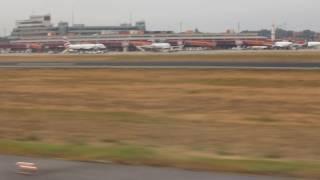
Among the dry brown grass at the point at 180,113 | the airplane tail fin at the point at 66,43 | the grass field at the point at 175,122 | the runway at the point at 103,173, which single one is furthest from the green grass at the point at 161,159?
the airplane tail fin at the point at 66,43

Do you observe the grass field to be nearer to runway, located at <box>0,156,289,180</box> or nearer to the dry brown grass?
the dry brown grass

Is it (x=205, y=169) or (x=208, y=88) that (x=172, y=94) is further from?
(x=205, y=169)

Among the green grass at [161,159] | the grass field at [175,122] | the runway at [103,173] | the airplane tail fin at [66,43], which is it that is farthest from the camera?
the airplane tail fin at [66,43]

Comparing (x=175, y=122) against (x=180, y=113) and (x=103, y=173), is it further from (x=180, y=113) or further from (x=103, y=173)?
(x=103, y=173)

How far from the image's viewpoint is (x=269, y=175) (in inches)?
297

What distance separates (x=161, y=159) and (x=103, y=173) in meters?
1.43

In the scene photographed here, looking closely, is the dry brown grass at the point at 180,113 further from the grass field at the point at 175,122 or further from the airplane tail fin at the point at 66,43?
the airplane tail fin at the point at 66,43

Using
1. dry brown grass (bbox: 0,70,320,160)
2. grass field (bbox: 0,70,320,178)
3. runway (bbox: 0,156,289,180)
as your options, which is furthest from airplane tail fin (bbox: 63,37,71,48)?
runway (bbox: 0,156,289,180)

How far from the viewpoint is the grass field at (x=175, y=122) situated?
30.9 ft

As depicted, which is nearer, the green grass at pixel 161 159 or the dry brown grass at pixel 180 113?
the green grass at pixel 161 159

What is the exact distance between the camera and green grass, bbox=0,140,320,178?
791cm

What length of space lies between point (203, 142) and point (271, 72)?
2748cm

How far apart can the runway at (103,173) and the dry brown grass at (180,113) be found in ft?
7.13

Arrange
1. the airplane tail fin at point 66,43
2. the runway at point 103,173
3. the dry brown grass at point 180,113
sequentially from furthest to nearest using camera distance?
the airplane tail fin at point 66,43
the dry brown grass at point 180,113
the runway at point 103,173
